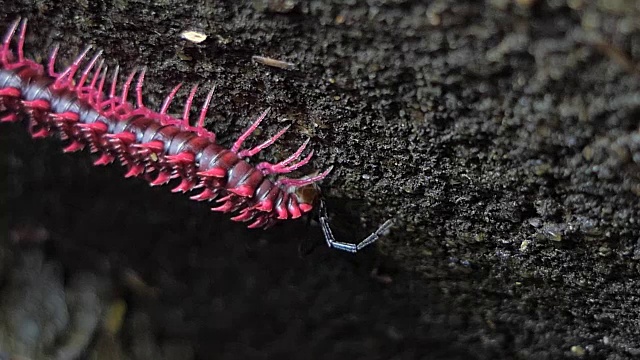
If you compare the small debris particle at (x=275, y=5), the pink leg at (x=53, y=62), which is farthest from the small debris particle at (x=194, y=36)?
the pink leg at (x=53, y=62)

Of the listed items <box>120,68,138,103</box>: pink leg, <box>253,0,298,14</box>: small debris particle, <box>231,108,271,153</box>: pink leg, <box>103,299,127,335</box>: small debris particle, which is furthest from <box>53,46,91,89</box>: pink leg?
<box>103,299,127,335</box>: small debris particle

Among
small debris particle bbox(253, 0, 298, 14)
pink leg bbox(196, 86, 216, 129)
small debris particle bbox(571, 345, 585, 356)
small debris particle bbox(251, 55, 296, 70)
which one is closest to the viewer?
small debris particle bbox(253, 0, 298, 14)

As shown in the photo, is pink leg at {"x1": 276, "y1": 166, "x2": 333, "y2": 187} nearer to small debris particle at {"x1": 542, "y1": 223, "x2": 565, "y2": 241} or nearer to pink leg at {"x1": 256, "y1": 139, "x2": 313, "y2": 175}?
pink leg at {"x1": 256, "y1": 139, "x2": 313, "y2": 175}

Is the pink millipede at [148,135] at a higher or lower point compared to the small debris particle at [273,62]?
lower

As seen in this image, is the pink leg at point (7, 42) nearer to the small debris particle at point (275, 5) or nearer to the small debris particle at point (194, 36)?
the small debris particle at point (194, 36)

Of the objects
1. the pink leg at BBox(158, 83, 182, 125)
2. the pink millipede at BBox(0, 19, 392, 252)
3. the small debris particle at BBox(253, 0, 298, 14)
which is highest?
the small debris particle at BBox(253, 0, 298, 14)

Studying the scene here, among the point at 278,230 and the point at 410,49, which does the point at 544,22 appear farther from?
the point at 278,230

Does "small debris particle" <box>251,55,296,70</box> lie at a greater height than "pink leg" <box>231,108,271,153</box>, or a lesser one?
greater

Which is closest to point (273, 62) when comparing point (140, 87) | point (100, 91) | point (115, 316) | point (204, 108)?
point (204, 108)
